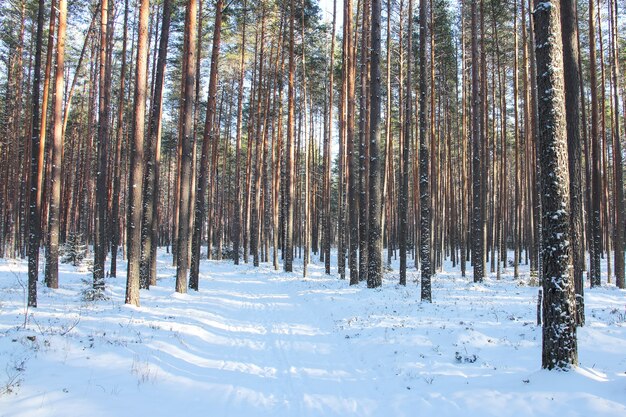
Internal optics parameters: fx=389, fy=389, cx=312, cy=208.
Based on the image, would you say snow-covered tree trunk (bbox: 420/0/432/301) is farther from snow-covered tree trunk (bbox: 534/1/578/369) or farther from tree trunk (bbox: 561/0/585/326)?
snow-covered tree trunk (bbox: 534/1/578/369)

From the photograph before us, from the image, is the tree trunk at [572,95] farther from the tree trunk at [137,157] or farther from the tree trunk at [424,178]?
the tree trunk at [137,157]

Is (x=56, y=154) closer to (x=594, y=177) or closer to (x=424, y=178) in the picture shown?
(x=424, y=178)

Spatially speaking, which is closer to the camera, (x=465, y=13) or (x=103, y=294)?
(x=103, y=294)

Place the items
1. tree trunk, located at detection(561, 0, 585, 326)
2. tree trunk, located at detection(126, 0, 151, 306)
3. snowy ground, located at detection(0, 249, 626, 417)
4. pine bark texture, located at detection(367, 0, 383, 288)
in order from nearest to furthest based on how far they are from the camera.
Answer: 1. snowy ground, located at detection(0, 249, 626, 417)
2. tree trunk, located at detection(561, 0, 585, 326)
3. tree trunk, located at detection(126, 0, 151, 306)
4. pine bark texture, located at detection(367, 0, 383, 288)

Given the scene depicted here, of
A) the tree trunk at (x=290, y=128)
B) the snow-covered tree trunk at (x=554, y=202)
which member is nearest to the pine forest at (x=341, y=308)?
the snow-covered tree trunk at (x=554, y=202)

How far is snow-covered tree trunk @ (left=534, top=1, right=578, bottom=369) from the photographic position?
5211 millimetres

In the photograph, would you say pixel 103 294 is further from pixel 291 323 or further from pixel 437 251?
pixel 437 251

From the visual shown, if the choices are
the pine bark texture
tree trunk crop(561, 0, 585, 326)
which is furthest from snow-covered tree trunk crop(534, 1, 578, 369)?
the pine bark texture

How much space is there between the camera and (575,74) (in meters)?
7.54

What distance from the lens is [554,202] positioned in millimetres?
5363

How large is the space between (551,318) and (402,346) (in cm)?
282

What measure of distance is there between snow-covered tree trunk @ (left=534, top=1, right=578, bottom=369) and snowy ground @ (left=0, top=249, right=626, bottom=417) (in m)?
0.42

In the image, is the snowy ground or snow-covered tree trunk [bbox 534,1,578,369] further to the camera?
snow-covered tree trunk [bbox 534,1,578,369]

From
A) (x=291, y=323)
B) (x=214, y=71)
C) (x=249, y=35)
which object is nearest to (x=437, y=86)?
(x=249, y=35)
